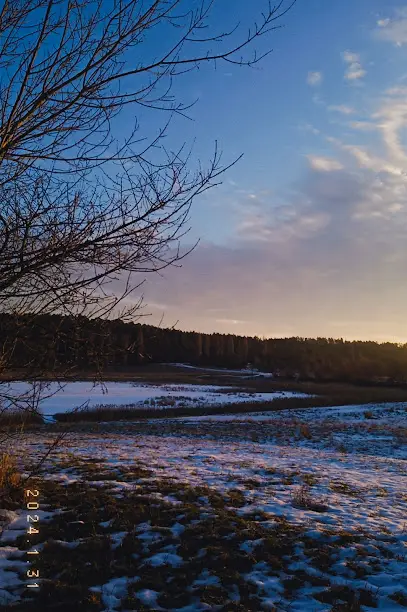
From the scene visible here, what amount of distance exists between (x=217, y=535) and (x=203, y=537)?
6.6 inches

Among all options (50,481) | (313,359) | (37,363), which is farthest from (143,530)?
(313,359)

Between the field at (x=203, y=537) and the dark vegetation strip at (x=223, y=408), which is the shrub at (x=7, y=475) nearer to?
the field at (x=203, y=537)

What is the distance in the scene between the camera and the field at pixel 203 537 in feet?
14.5

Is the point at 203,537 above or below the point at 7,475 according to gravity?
below

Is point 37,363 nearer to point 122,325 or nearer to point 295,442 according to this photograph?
point 122,325

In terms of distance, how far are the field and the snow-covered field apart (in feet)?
0.05

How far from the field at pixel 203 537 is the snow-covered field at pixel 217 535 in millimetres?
16

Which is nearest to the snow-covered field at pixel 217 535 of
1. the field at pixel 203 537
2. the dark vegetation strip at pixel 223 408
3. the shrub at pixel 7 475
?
the field at pixel 203 537

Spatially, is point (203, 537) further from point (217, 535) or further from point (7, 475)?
point (7, 475)

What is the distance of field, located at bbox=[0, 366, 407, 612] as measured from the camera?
442 cm

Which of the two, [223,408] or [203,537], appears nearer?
[203,537]

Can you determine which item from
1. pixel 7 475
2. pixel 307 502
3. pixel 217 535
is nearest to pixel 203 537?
pixel 217 535

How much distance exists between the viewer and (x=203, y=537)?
5574 mm

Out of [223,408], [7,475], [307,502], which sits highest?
[7,475]
